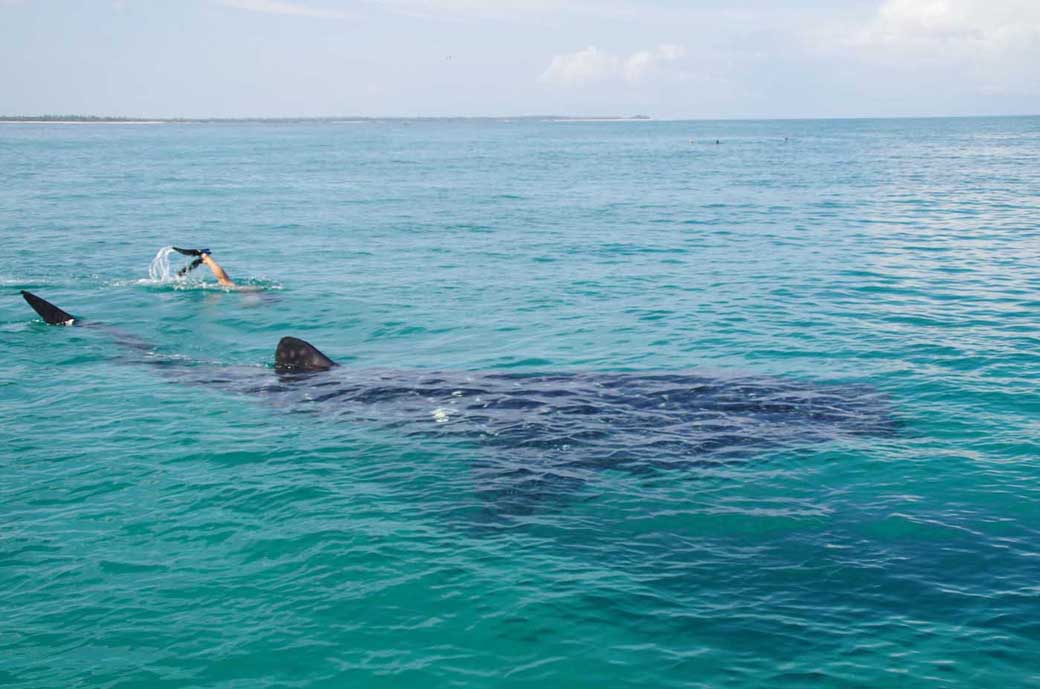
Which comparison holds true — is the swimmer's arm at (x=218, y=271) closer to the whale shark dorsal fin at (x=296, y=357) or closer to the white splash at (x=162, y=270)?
the white splash at (x=162, y=270)

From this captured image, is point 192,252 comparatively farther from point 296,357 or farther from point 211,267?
point 296,357

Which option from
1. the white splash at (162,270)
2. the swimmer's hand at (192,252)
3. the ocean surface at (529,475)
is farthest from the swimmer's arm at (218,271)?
the white splash at (162,270)

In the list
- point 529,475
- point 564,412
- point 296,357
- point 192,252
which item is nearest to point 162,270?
point 192,252

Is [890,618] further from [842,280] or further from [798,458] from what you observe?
[842,280]

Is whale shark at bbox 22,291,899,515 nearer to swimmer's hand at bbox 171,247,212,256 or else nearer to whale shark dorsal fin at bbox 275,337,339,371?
whale shark dorsal fin at bbox 275,337,339,371

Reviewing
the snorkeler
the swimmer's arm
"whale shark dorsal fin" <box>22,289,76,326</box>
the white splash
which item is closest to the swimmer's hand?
the snorkeler

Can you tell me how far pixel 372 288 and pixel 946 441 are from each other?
22.0 metres

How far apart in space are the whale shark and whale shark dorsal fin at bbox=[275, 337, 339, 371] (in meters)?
0.03

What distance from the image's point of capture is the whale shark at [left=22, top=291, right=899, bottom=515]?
1612 centimetres

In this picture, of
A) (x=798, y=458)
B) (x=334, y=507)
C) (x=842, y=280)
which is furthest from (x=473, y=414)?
(x=842, y=280)

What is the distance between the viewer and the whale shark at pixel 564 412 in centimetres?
1612

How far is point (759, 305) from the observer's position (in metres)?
30.1

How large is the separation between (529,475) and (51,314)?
63.6 feet

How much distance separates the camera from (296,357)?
22531 mm
